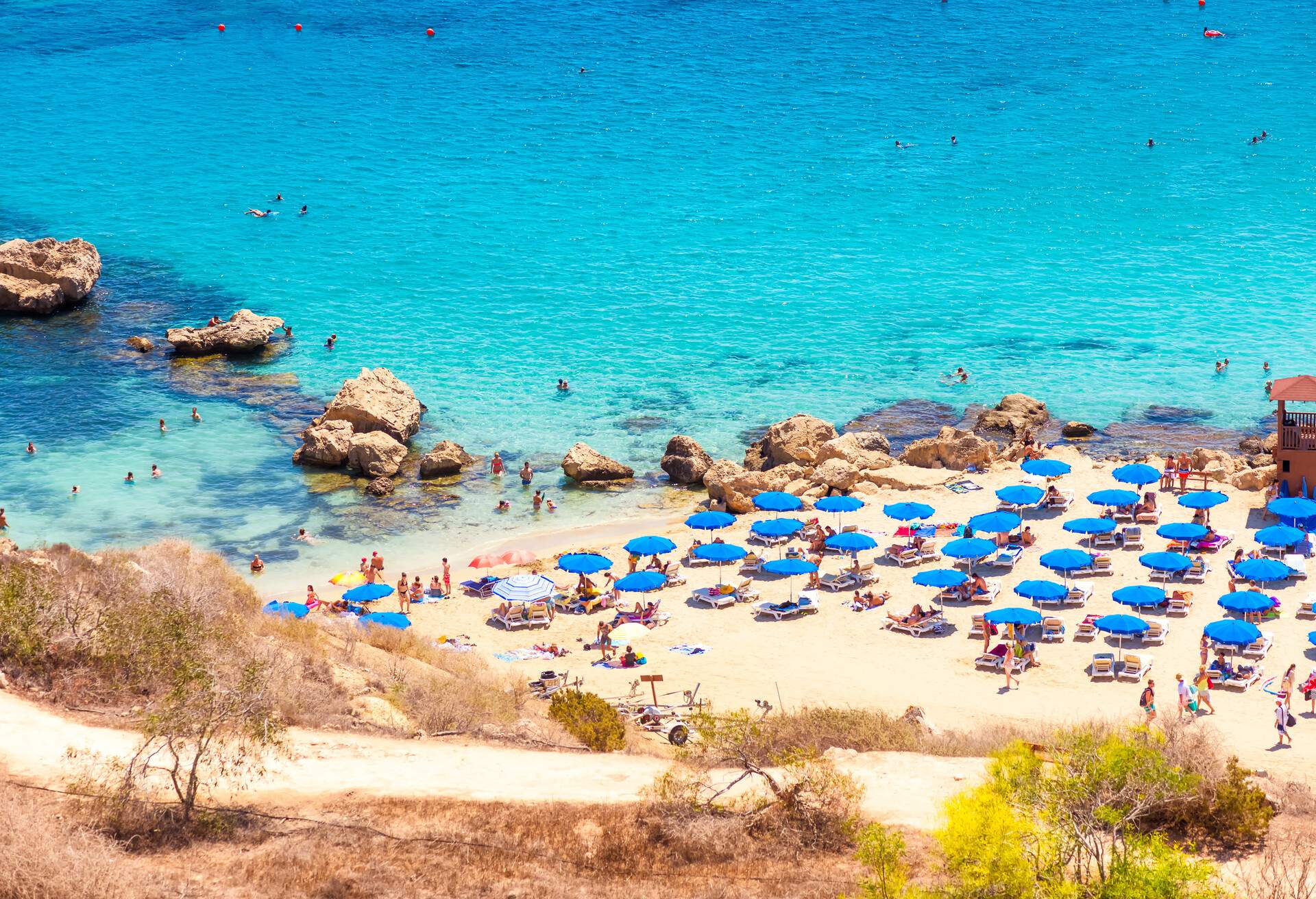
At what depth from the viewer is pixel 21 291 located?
160ft

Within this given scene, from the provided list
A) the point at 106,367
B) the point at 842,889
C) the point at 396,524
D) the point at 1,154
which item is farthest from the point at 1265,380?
the point at 1,154

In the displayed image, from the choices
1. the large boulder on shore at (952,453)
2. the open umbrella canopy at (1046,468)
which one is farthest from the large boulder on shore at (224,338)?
the open umbrella canopy at (1046,468)

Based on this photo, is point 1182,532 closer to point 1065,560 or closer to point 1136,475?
point 1065,560

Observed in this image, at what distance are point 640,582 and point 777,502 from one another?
5.27 m

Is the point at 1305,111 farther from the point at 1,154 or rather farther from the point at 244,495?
the point at 1,154

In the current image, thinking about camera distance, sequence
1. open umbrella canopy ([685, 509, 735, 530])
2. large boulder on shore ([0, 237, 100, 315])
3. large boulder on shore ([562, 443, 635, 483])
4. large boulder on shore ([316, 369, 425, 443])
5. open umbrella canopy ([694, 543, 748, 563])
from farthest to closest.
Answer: large boulder on shore ([0, 237, 100, 315]) < large boulder on shore ([316, 369, 425, 443]) < large boulder on shore ([562, 443, 635, 483]) < open umbrella canopy ([685, 509, 735, 530]) < open umbrella canopy ([694, 543, 748, 563])

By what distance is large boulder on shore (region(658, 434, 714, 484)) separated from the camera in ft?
117

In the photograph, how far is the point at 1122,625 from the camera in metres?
24.7

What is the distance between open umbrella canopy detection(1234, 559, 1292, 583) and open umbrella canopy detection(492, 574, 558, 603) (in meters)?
13.9

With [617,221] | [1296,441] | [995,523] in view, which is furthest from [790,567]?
[617,221]

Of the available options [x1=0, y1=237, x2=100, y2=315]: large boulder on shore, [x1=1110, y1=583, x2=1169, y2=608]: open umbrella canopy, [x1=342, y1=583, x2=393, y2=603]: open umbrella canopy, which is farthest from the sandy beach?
[x1=0, y1=237, x2=100, y2=315]: large boulder on shore

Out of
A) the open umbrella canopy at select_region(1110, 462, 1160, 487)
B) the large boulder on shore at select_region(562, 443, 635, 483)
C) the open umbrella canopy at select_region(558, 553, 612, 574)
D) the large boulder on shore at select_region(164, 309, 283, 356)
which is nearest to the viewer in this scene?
the open umbrella canopy at select_region(558, 553, 612, 574)

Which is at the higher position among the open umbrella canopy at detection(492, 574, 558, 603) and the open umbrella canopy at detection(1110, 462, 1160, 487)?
the open umbrella canopy at detection(1110, 462, 1160, 487)

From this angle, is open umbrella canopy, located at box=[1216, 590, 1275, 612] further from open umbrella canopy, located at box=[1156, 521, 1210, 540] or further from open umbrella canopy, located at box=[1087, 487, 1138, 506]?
open umbrella canopy, located at box=[1087, 487, 1138, 506]
